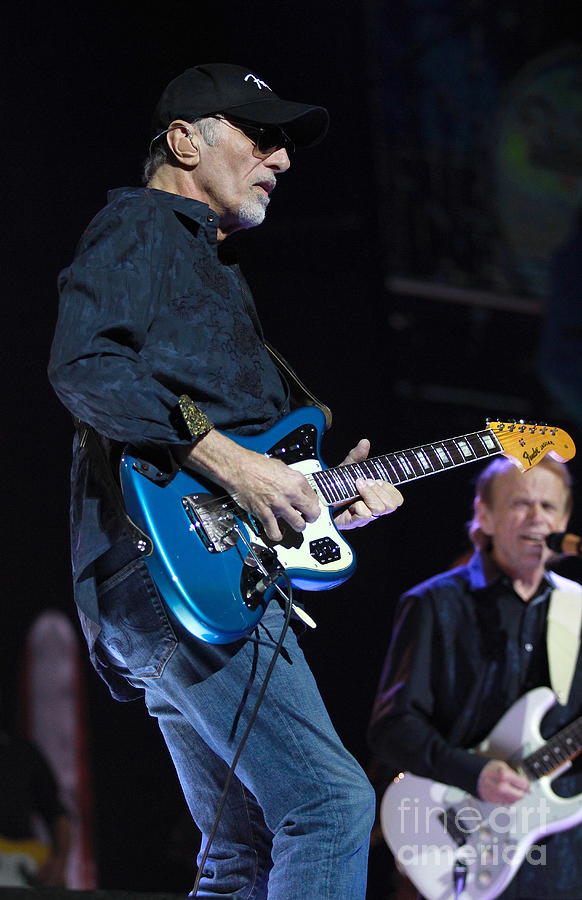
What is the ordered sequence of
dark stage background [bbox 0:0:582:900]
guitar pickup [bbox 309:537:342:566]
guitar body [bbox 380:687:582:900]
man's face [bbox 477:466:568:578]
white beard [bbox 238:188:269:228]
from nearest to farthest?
guitar pickup [bbox 309:537:342:566], white beard [bbox 238:188:269:228], guitar body [bbox 380:687:582:900], dark stage background [bbox 0:0:582:900], man's face [bbox 477:466:568:578]

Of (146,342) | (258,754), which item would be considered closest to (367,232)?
(146,342)

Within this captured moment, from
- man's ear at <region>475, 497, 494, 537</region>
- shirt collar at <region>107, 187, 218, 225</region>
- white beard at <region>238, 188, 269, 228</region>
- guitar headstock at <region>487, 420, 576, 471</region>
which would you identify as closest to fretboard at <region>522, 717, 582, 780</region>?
man's ear at <region>475, 497, 494, 537</region>

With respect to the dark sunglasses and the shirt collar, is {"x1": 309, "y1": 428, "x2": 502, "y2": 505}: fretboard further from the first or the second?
the dark sunglasses

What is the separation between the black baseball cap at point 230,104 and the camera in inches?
103

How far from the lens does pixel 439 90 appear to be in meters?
4.88

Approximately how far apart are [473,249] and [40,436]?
213 centimetres

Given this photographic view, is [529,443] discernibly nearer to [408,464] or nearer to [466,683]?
[408,464]

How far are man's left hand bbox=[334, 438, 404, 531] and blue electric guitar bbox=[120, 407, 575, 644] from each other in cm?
3

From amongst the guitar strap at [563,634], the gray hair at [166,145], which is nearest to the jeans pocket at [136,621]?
A: the gray hair at [166,145]

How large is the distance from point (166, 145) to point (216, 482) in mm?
961

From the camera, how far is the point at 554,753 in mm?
4383

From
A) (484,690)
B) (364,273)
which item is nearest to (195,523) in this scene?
(484,690)

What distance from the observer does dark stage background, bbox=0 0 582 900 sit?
4.39 m

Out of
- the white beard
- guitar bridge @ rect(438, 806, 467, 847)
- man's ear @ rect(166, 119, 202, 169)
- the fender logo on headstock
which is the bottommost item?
guitar bridge @ rect(438, 806, 467, 847)
